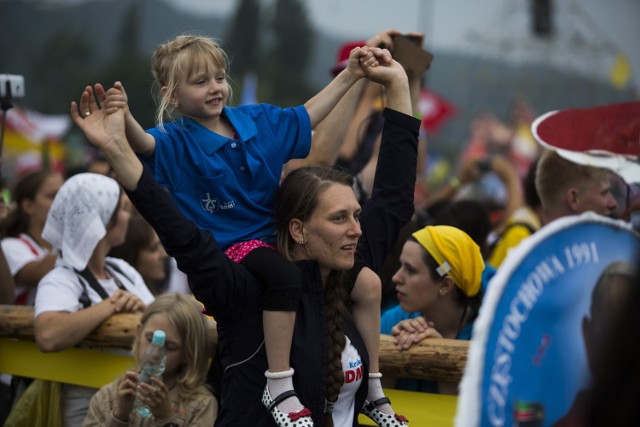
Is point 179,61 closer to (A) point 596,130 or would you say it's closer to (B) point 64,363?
(A) point 596,130

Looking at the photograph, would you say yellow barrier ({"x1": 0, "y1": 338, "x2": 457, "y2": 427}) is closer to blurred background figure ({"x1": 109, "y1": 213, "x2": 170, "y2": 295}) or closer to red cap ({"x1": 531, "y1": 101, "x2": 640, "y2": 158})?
blurred background figure ({"x1": 109, "y1": 213, "x2": 170, "y2": 295})

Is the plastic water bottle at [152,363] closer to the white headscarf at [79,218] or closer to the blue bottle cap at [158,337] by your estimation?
the blue bottle cap at [158,337]

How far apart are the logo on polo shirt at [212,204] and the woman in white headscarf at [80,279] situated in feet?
5.61

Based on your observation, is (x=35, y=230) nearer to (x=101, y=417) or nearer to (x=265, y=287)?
(x=101, y=417)

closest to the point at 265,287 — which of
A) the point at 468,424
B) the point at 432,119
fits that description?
the point at 468,424

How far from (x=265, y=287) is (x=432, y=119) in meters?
14.3

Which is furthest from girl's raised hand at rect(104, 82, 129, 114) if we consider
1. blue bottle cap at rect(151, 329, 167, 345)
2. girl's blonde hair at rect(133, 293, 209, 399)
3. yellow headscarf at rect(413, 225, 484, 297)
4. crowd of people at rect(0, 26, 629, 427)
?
yellow headscarf at rect(413, 225, 484, 297)

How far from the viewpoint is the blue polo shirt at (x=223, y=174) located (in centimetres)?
346

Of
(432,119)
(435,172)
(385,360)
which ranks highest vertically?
(385,360)

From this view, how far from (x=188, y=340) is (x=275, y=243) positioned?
51.7 inches

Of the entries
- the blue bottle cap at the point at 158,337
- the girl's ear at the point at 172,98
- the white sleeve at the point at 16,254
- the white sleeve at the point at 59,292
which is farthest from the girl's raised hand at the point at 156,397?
the white sleeve at the point at 16,254

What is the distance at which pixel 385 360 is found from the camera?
173 inches

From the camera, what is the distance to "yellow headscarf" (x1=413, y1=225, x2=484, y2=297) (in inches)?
192

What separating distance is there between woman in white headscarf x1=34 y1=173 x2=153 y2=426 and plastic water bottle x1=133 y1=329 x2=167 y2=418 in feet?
1.81
